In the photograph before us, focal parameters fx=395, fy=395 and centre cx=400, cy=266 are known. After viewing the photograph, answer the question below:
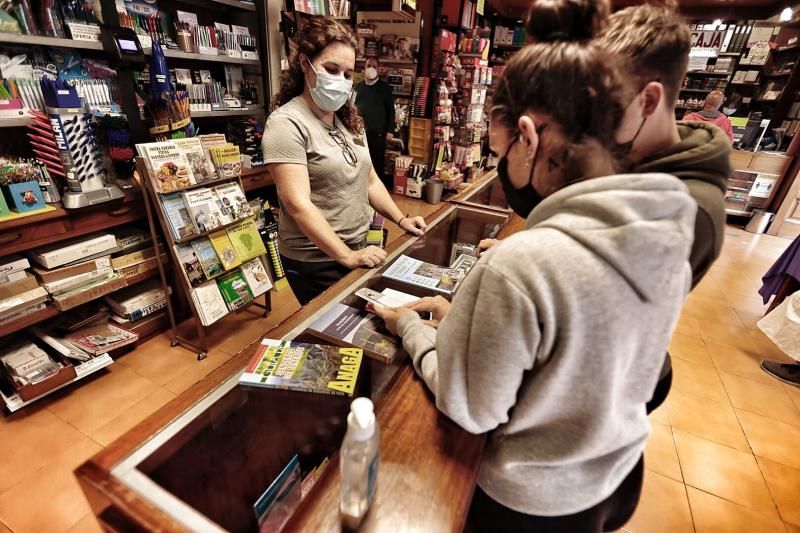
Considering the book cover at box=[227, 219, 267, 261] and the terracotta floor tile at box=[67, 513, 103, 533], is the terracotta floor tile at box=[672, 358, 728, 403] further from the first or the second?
the terracotta floor tile at box=[67, 513, 103, 533]

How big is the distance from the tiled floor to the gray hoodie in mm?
1663

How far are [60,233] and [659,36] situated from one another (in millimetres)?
2762

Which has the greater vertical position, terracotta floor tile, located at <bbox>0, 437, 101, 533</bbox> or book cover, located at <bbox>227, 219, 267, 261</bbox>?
book cover, located at <bbox>227, 219, 267, 261</bbox>

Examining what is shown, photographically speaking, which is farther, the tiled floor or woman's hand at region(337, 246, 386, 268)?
the tiled floor

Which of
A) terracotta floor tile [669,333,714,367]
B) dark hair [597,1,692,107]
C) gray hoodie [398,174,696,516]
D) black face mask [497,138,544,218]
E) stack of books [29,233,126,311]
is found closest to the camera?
gray hoodie [398,174,696,516]

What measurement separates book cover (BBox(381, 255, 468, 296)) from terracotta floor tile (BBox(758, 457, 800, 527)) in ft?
6.92

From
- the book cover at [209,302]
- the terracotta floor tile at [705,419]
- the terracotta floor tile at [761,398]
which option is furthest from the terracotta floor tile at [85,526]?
the terracotta floor tile at [761,398]

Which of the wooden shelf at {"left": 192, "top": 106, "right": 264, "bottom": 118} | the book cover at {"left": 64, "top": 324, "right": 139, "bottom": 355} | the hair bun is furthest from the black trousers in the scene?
the hair bun

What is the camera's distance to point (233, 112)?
10.4 feet

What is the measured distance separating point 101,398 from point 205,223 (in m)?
1.17

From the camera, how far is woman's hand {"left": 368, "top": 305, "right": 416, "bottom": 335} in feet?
3.55

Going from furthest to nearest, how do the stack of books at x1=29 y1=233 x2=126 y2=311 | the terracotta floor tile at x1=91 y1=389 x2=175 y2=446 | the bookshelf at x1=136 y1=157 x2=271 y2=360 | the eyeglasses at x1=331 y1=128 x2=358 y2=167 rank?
the bookshelf at x1=136 y1=157 x2=271 y2=360 < the stack of books at x1=29 y1=233 x2=126 y2=311 < the terracotta floor tile at x1=91 y1=389 x2=175 y2=446 < the eyeglasses at x1=331 y1=128 x2=358 y2=167

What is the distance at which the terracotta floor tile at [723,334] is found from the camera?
10.7ft

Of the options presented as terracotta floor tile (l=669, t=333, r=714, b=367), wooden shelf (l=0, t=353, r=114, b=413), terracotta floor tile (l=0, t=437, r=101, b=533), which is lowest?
terracotta floor tile (l=0, t=437, r=101, b=533)
